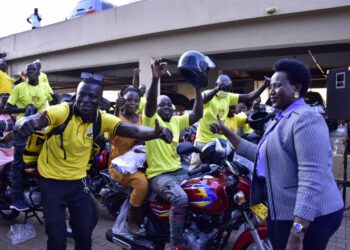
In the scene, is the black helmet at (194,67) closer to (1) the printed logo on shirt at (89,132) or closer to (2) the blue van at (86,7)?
(1) the printed logo on shirt at (89,132)

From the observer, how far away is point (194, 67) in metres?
3.43

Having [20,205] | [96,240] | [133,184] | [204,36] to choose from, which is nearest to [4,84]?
[20,205]

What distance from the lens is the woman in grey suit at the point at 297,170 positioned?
6.31ft

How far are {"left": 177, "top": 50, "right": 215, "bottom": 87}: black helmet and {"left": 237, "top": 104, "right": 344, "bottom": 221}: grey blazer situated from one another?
1381mm

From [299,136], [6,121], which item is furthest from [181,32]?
[299,136]

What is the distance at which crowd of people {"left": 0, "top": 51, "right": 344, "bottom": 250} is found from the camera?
6.57ft

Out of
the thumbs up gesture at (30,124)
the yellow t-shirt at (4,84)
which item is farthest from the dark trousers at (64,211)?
the yellow t-shirt at (4,84)

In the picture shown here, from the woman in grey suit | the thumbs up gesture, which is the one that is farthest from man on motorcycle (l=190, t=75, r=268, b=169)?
the woman in grey suit

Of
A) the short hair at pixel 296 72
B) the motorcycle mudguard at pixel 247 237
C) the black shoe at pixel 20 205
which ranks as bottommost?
the black shoe at pixel 20 205

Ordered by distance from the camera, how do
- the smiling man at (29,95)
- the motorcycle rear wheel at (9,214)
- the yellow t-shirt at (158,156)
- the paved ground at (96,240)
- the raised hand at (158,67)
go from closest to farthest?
the raised hand at (158,67), the yellow t-shirt at (158,156), the paved ground at (96,240), the motorcycle rear wheel at (9,214), the smiling man at (29,95)

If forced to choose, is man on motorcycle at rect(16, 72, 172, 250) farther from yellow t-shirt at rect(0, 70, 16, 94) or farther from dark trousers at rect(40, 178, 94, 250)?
yellow t-shirt at rect(0, 70, 16, 94)

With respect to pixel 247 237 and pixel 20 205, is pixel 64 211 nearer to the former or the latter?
pixel 247 237

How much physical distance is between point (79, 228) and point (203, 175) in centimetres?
121

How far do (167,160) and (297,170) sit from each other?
1.92 metres
